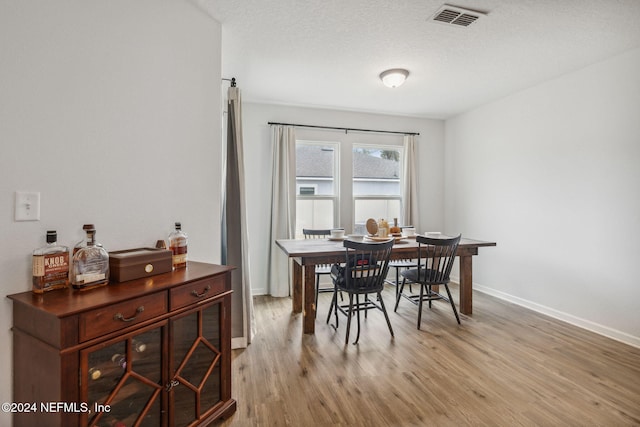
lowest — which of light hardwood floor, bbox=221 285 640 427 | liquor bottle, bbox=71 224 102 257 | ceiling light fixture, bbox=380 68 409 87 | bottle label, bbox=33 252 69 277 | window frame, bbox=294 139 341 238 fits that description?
light hardwood floor, bbox=221 285 640 427

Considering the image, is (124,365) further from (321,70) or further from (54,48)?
(321,70)

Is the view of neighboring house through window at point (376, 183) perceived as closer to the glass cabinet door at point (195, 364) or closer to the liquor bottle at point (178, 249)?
the liquor bottle at point (178, 249)

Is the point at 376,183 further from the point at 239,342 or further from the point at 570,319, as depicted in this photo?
the point at 239,342

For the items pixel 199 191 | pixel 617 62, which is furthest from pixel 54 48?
pixel 617 62

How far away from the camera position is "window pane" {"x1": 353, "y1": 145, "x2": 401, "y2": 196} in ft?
15.5

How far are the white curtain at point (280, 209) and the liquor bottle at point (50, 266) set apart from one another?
2.80m

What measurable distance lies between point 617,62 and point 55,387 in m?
4.52

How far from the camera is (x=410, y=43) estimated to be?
106 inches

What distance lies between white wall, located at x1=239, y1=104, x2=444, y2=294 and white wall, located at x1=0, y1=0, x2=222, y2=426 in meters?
1.91

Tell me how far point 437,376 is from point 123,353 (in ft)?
6.45

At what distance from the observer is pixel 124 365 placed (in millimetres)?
1253

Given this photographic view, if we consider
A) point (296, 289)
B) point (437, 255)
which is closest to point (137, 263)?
point (296, 289)

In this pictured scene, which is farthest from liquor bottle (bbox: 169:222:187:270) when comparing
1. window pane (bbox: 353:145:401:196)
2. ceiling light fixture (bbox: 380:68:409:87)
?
window pane (bbox: 353:145:401:196)

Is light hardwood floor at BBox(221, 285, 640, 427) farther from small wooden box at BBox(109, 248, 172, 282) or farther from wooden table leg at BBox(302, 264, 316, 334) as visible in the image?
small wooden box at BBox(109, 248, 172, 282)
